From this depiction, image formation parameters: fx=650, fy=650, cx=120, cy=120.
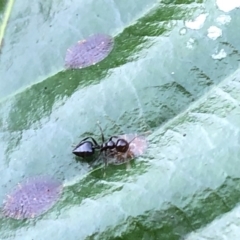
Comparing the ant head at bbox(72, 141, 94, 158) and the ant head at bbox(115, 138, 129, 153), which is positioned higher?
the ant head at bbox(72, 141, 94, 158)

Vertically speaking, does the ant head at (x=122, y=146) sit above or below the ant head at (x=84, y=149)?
below

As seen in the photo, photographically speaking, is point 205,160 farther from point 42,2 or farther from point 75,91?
point 42,2

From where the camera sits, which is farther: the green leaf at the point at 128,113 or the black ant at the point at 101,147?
the black ant at the point at 101,147

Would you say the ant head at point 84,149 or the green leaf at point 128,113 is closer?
the green leaf at point 128,113

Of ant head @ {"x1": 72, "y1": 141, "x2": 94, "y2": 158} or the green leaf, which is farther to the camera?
ant head @ {"x1": 72, "y1": 141, "x2": 94, "y2": 158}

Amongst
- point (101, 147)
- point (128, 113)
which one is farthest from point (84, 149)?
point (128, 113)

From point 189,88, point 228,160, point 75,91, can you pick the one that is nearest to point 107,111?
point 75,91
